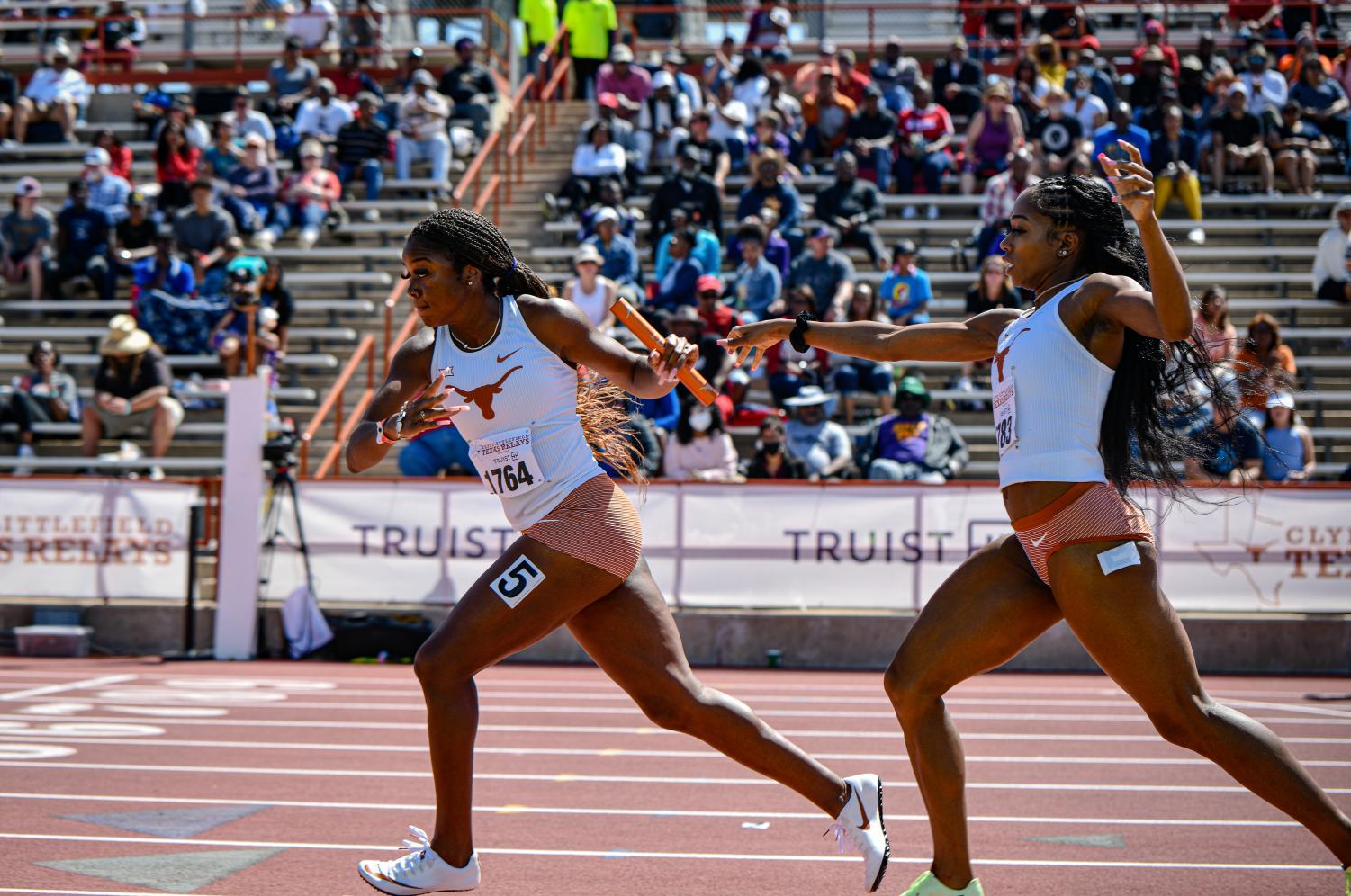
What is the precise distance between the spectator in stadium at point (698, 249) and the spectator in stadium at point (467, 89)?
18.9 feet

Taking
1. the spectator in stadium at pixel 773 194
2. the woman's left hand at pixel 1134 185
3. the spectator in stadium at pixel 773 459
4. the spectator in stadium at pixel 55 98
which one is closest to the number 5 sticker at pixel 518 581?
the woman's left hand at pixel 1134 185

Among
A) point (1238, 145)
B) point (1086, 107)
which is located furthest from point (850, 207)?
point (1238, 145)

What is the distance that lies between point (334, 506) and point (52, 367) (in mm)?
5927

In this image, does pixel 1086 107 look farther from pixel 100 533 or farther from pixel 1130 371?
pixel 1130 371

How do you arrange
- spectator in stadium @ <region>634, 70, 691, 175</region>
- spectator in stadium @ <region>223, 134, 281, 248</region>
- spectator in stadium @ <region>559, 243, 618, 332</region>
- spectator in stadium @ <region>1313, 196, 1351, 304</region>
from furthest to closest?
spectator in stadium @ <region>634, 70, 691, 175</region> < spectator in stadium @ <region>223, 134, 281, 248</region> < spectator in stadium @ <region>1313, 196, 1351, 304</region> < spectator in stadium @ <region>559, 243, 618, 332</region>

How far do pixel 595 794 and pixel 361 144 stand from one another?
15918 mm

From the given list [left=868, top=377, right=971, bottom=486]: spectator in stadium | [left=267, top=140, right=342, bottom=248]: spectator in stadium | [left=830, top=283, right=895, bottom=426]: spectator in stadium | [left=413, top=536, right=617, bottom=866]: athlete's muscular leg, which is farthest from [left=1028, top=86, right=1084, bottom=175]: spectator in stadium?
[left=413, top=536, right=617, bottom=866]: athlete's muscular leg

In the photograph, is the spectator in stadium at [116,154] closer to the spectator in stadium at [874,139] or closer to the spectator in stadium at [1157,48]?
the spectator in stadium at [874,139]

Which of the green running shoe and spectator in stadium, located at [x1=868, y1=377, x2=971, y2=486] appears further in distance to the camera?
spectator in stadium, located at [x1=868, y1=377, x2=971, y2=486]

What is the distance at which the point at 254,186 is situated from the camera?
20.7m

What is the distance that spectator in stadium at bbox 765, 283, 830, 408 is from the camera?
16047mm

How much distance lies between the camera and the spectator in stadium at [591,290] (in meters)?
16.6

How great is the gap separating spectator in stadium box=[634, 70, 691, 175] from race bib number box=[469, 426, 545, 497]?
16228mm

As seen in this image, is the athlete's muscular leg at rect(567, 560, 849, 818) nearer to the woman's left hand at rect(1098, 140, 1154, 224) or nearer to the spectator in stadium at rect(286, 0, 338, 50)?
the woman's left hand at rect(1098, 140, 1154, 224)
